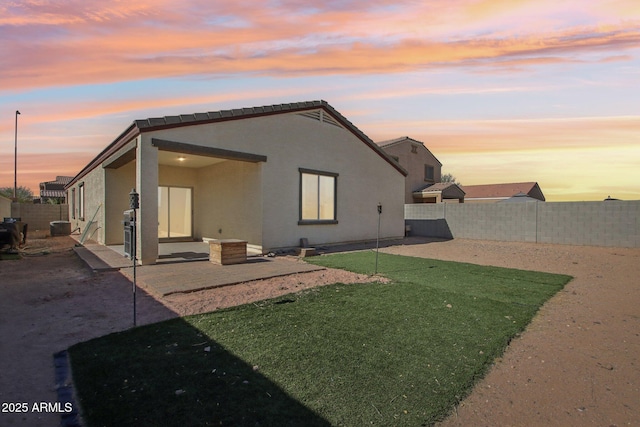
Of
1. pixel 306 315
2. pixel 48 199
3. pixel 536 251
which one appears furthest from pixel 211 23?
pixel 48 199

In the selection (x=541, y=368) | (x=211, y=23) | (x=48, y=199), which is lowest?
(x=541, y=368)

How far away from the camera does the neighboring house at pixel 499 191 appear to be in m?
34.3

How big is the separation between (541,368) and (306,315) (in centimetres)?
286

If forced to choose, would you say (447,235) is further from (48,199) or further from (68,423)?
(48,199)

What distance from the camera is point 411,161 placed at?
30078 mm

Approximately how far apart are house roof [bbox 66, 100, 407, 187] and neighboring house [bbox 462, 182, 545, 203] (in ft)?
76.6

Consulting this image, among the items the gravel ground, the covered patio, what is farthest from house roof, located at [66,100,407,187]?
the gravel ground

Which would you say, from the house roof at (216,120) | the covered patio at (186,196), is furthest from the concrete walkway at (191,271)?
the house roof at (216,120)

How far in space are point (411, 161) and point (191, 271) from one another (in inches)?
994

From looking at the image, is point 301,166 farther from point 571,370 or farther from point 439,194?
point 439,194

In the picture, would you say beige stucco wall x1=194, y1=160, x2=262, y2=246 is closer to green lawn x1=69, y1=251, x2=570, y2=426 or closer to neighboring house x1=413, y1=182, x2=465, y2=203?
green lawn x1=69, y1=251, x2=570, y2=426

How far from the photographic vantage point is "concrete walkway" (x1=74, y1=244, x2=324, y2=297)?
673 centimetres

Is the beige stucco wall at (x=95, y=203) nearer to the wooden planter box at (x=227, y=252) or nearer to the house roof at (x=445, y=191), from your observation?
the wooden planter box at (x=227, y=252)

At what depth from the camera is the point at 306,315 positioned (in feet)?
16.5
